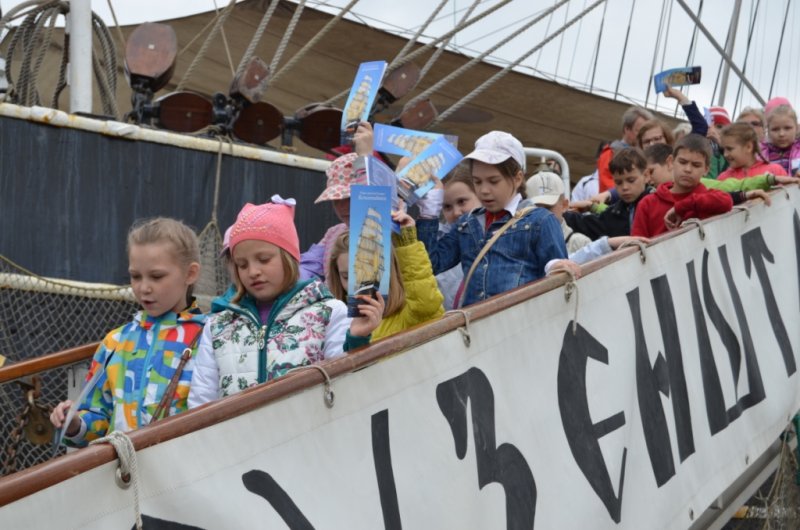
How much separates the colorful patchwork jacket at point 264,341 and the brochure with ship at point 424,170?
347 mm

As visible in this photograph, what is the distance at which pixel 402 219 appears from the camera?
323cm

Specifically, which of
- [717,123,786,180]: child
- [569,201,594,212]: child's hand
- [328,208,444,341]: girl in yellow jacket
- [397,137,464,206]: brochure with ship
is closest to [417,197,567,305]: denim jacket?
[328,208,444,341]: girl in yellow jacket

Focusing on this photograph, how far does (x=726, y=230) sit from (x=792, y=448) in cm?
115

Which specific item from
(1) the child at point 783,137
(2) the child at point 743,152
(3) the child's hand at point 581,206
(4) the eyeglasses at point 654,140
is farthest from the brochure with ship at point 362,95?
(1) the child at point 783,137

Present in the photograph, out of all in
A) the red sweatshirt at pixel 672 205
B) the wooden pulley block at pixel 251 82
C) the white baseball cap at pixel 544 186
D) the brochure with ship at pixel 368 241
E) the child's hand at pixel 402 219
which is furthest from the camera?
the wooden pulley block at pixel 251 82

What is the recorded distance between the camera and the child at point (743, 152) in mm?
5996

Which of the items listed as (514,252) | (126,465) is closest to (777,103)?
(514,252)

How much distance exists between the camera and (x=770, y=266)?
203 inches

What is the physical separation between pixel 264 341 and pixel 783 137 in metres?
4.73

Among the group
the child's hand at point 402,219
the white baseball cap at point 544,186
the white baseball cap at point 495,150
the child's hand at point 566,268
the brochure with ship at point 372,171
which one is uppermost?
the white baseball cap at point 495,150

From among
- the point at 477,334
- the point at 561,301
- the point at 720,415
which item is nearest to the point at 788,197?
the point at 720,415

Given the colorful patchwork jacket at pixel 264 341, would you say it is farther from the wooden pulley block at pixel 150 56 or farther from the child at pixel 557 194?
the wooden pulley block at pixel 150 56

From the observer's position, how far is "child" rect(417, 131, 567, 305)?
389 cm

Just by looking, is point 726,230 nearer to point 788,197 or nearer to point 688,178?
point 688,178
